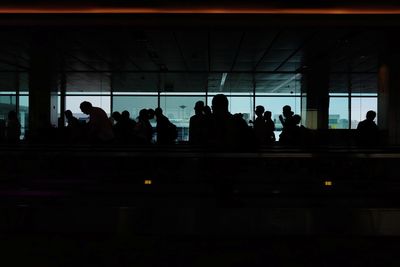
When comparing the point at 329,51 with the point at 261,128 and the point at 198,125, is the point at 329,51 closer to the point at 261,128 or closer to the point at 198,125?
the point at 261,128

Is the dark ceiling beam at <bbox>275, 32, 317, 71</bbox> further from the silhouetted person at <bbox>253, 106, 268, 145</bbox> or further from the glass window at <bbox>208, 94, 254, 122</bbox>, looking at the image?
the silhouetted person at <bbox>253, 106, 268, 145</bbox>

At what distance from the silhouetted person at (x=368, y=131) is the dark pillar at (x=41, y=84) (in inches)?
310

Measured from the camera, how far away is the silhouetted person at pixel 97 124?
8.98 metres

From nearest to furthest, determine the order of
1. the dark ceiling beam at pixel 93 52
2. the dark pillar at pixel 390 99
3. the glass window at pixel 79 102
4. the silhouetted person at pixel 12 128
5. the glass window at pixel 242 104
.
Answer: the dark pillar at pixel 390 99 < the silhouetted person at pixel 12 128 < the dark ceiling beam at pixel 93 52 < the glass window at pixel 242 104 < the glass window at pixel 79 102

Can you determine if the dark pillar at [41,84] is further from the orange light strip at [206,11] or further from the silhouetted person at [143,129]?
the orange light strip at [206,11]

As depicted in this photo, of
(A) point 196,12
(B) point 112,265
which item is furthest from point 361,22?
(B) point 112,265

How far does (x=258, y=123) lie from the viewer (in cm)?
1091

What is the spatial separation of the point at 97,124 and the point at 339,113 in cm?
836

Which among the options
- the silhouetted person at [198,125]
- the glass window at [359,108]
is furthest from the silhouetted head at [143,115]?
the glass window at [359,108]

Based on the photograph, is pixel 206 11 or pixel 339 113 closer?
pixel 206 11

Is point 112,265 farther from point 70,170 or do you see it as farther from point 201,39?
point 201,39

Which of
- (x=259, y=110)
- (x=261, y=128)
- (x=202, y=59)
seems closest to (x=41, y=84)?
(x=202, y=59)

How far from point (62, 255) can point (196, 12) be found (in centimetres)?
359

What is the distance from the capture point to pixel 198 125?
28.0ft
